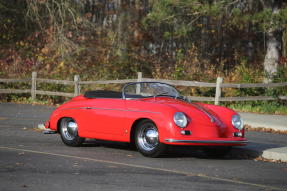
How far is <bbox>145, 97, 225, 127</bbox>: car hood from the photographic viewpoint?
11.7 m

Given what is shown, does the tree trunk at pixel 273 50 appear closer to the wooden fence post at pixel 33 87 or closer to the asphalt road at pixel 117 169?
the wooden fence post at pixel 33 87

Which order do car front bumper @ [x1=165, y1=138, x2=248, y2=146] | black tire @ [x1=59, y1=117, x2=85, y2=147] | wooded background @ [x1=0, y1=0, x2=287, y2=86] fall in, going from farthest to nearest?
1. wooded background @ [x1=0, y1=0, x2=287, y2=86]
2. black tire @ [x1=59, y1=117, x2=85, y2=147]
3. car front bumper @ [x1=165, y1=138, x2=248, y2=146]

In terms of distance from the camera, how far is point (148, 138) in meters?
11.9

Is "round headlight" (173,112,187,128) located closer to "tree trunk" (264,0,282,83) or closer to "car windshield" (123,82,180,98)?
"car windshield" (123,82,180,98)

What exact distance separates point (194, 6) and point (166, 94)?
1693 cm

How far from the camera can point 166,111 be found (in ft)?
38.1

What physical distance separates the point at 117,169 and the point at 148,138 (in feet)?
5.23

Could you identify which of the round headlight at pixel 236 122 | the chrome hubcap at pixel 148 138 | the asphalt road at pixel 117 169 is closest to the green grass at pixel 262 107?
the asphalt road at pixel 117 169

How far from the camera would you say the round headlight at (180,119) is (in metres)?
11.5

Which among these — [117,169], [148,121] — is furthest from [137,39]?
[117,169]

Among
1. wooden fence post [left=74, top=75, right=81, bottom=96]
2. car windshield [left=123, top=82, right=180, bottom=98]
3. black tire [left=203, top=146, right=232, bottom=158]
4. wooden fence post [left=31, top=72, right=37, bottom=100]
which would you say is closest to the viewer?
black tire [left=203, top=146, right=232, bottom=158]

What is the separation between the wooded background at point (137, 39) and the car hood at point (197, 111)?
562 inches

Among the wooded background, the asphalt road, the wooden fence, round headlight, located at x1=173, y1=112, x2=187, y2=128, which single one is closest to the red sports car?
round headlight, located at x1=173, y1=112, x2=187, y2=128

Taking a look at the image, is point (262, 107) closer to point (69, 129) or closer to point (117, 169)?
point (69, 129)
